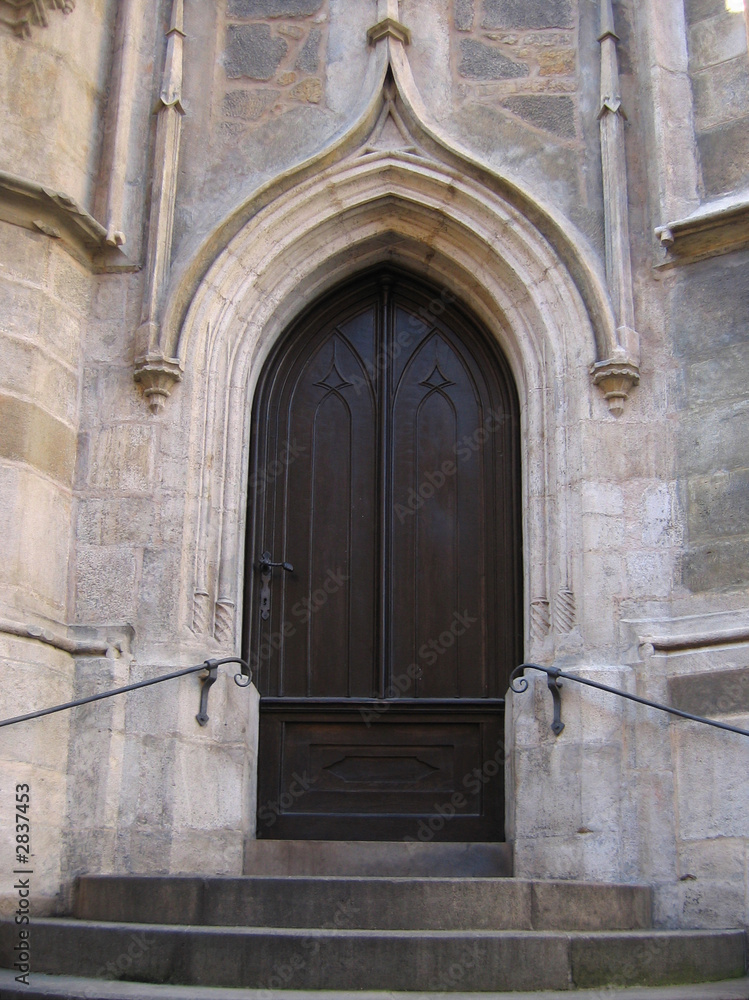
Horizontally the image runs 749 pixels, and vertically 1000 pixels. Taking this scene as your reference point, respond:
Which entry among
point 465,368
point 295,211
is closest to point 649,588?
point 465,368

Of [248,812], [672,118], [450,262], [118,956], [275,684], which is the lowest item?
[118,956]

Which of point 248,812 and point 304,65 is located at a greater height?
point 304,65

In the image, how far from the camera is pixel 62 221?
6.70m

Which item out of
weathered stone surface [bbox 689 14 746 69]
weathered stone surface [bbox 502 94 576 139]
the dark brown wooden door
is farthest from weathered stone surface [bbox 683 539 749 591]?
weathered stone surface [bbox 689 14 746 69]

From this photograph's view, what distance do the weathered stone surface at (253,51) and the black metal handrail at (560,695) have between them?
3.87m

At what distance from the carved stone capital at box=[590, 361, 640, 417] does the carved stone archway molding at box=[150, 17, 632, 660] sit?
3 cm

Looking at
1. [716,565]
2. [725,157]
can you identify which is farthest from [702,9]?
[716,565]

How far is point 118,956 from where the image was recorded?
4.82m

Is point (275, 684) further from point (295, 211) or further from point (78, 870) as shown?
point (295, 211)

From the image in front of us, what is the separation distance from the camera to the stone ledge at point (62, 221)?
6500 mm

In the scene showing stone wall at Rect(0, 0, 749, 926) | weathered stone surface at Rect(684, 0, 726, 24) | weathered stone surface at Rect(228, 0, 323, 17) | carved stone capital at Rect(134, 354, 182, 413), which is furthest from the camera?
weathered stone surface at Rect(228, 0, 323, 17)

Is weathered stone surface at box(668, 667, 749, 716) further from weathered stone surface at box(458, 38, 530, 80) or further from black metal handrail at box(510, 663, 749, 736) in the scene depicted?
weathered stone surface at box(458, 38, 530, 80)

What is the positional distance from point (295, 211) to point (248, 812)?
10.9 ft

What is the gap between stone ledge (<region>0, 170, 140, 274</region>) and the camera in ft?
21.3
